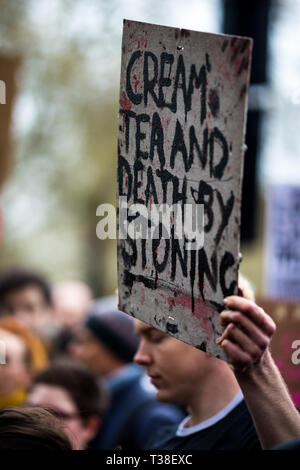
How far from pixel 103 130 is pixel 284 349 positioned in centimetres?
1174

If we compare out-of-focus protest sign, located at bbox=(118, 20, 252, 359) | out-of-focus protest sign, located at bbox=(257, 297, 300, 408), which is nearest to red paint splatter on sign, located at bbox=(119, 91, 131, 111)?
out-of-focus protest sign, located at bbox=(118, 20, 252, 359)

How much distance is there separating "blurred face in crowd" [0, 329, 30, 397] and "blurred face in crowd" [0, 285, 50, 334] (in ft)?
4.74

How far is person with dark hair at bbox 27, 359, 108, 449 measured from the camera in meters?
3.16

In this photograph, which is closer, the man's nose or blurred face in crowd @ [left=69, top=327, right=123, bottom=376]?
the man's nose

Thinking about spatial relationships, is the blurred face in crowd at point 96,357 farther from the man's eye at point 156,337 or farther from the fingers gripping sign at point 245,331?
the fingers gripping sign at point 245,331

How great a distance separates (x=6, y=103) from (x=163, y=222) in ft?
5.76

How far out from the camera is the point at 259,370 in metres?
1.58

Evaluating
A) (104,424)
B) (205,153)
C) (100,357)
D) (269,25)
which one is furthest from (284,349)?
(269,25)

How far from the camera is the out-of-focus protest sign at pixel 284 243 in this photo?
406cm

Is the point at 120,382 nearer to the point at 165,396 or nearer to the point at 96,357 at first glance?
the point at 96,357

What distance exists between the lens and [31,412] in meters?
1.78

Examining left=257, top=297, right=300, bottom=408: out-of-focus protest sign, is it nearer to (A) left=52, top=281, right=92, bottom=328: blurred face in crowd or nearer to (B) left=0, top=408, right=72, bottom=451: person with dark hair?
(B) left=0, top=408, right=72, bottom=451: person with dark hair

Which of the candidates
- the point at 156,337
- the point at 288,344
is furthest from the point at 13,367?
the point at 288,344

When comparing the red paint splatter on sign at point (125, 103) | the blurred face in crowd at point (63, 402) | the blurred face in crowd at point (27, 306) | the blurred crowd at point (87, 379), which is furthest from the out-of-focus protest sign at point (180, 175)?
the blurred face in crowd at point (27, 306)
